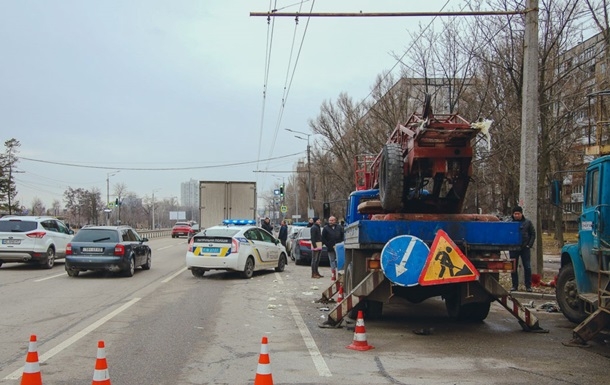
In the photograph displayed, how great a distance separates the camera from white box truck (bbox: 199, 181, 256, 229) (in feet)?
84.7

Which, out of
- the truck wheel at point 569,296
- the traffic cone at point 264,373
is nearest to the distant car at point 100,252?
the truck wheel at point 569,296

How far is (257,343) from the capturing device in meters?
7.57

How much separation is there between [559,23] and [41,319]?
14468 millimetres

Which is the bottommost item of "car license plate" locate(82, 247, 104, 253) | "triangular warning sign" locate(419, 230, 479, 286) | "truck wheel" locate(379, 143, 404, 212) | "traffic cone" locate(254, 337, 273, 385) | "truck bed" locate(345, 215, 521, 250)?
"traffic cone" locate(254, 337, 273, 385)

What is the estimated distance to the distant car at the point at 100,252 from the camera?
50.9 feet

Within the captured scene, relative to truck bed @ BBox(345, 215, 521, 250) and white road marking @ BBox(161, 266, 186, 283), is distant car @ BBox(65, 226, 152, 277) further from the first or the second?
truck bed @ BBox(345, 215, 521, 250)

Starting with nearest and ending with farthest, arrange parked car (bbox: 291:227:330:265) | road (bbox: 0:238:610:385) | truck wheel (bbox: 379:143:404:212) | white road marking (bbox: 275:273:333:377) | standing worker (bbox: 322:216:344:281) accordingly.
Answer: road (bbox: 0:238:610:385) → white road marking (bbox: 275:273:333:377) → truck wheel (bbox: 379:143:404:212) → standing worker (bbox: 322:216:344:281) → parked car (bbox: 291:227:330:265)

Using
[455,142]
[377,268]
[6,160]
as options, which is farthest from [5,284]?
[6,160]

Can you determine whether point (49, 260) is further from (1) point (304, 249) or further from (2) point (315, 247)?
(2) point (315, 247)

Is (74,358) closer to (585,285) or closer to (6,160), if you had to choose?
(585,285)

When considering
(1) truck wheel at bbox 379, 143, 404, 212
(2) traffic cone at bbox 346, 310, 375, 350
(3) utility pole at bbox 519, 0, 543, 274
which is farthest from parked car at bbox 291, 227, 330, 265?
(2) traffic cone at bbox 346, 310, 375, 350

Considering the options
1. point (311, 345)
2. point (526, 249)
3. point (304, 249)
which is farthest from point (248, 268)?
point (311, 345)

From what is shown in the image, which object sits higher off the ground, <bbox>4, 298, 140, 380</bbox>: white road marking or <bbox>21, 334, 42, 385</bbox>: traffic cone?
<bbox>21, 334, 42, 385</bbox>: traffic cone

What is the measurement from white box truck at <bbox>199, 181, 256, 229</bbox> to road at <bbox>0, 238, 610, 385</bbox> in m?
13.1
